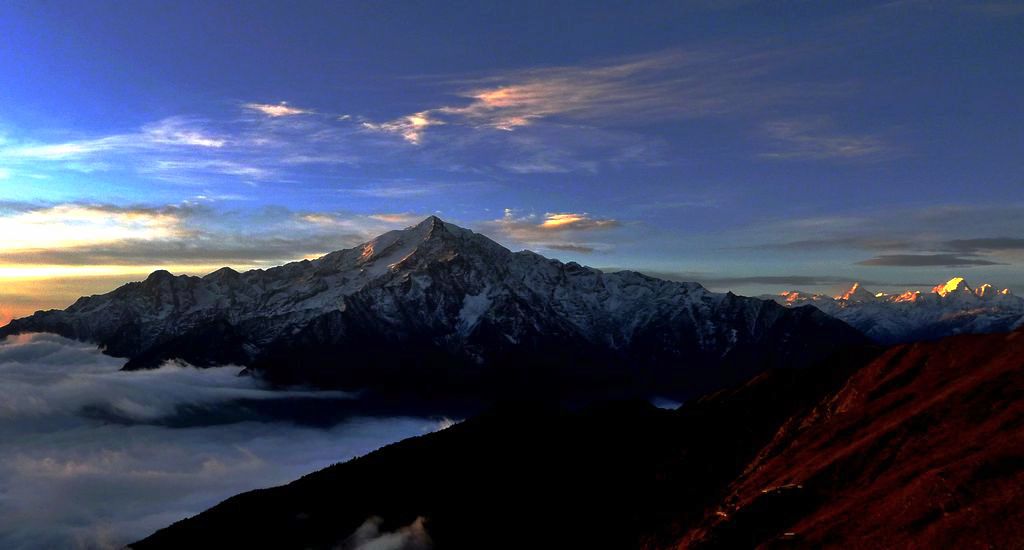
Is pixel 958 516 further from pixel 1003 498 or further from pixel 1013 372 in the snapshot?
pixel 1013 372

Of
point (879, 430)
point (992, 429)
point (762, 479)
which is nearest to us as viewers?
point (992, 429)

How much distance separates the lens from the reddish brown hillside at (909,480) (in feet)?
401

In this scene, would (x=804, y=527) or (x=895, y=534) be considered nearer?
(x=895, y=534)

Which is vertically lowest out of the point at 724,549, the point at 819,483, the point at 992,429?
the point at 724,549

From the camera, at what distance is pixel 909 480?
144750 millimetres

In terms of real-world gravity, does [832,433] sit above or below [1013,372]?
below

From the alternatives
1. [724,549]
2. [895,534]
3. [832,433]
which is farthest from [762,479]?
[895,534]

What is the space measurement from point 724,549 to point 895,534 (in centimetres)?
3882

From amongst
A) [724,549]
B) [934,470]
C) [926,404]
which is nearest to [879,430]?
[926,404]

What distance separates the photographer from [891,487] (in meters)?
145

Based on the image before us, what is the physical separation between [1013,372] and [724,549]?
258 ft

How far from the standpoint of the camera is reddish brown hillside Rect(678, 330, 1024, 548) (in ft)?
401

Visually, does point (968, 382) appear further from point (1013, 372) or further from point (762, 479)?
point (762, 479)

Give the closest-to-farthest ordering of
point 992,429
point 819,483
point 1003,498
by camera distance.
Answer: point 1003,498
point 992,429
point 819,483
